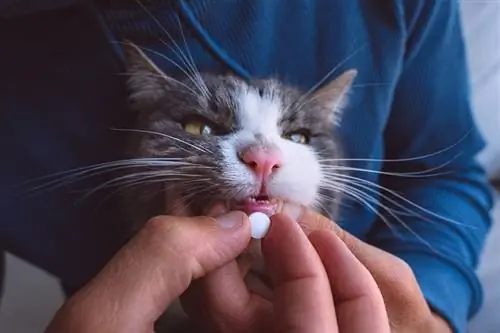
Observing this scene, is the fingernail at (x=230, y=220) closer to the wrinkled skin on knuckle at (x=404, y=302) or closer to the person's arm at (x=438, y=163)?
the wrinkled skin on knuckle at (x=404, y=302)

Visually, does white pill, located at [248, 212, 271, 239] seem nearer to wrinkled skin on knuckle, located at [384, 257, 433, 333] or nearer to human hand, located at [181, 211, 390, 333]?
human hand, located at [181, 211, 390, 333]

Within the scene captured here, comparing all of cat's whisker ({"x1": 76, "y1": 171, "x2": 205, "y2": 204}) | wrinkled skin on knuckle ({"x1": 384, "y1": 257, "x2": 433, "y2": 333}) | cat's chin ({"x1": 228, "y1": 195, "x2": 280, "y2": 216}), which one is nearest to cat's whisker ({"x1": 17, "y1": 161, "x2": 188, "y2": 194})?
cat's whisker ({"x1": 76, "y1": 171, "x2": 205, "y2": 204})

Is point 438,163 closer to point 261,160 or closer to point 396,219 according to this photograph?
point 396,219

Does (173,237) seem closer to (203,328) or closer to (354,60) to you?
(203,328)

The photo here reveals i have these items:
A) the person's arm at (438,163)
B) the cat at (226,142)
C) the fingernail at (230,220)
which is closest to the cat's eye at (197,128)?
the cat at (226,142)

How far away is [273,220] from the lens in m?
0.54

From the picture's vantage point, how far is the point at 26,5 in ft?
1.89

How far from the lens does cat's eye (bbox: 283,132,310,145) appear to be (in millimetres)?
646

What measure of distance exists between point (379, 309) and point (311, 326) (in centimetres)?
5

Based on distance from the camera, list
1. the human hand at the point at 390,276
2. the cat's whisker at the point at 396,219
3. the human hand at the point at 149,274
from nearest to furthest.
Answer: the human hand at the point at 149,274
the human hand at the point at 390,276
the cat's whisker at the point at 396,219

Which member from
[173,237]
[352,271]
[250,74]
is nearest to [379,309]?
[352,271]

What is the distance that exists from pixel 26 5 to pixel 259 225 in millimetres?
224

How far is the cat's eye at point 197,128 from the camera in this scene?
617mm

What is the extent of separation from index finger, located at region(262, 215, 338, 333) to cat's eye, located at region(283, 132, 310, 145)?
0.12m
